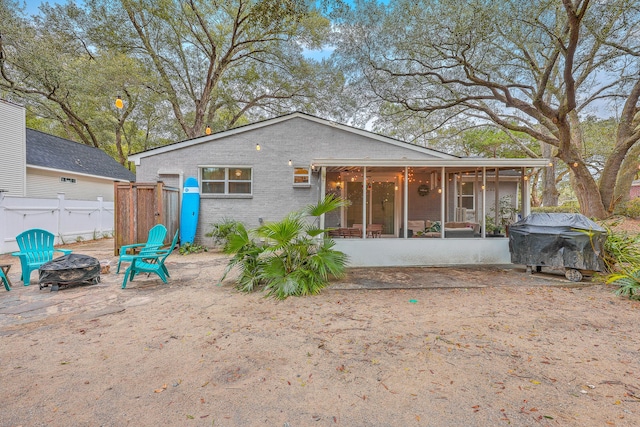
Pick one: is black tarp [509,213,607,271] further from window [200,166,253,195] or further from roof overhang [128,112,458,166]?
window [200,166,253,195]

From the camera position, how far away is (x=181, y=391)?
2385 millimetres

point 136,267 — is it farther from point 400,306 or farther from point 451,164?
point 451,164

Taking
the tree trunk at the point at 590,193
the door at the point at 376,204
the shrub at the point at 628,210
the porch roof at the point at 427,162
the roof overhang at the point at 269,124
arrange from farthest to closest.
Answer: the shrub at the point at 628,210 < the tree trunk at the point at 590,193 < the door at the point at 376,204 < the roof overhang at the point at 269,124 < the porch roof at the point at 427,162

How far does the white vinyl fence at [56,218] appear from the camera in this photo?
329 inches

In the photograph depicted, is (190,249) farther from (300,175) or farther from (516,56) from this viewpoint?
(516,56)

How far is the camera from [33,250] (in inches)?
221

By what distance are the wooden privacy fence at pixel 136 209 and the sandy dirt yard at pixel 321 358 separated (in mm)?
3354

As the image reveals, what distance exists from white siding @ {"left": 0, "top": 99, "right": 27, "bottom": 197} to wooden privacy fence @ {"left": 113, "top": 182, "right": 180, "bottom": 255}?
4.93m

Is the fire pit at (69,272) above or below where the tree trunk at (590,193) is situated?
below

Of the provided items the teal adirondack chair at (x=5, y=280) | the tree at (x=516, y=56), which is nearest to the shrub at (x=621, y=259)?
the tree at (x=516, y=56)

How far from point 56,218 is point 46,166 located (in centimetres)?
322

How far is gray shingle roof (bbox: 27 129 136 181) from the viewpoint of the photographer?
11.9 meters

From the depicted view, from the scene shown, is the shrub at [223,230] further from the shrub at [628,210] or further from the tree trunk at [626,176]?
the shrub at [628,210]

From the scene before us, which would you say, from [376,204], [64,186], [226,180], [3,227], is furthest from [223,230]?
[64,186]
